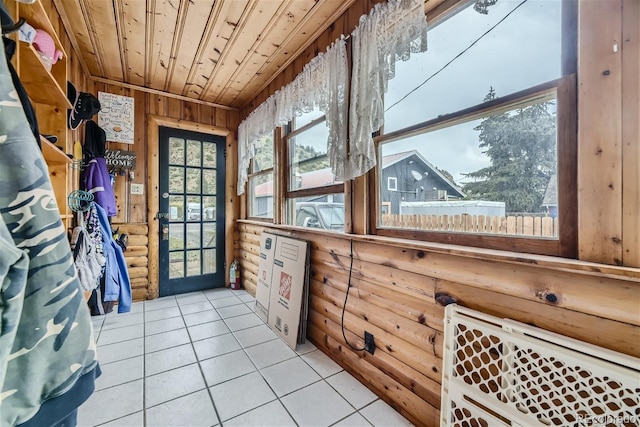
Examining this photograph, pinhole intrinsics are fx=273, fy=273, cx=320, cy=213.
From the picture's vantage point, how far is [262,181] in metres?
3.54

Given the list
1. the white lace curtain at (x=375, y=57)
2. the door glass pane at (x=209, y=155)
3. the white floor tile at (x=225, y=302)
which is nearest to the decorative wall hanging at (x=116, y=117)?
the door glass pane at (x=209, y=155)

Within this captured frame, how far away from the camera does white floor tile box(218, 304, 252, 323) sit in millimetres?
2832

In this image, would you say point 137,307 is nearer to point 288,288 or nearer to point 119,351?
point 119,351

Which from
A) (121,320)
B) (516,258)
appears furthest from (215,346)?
(516,258)

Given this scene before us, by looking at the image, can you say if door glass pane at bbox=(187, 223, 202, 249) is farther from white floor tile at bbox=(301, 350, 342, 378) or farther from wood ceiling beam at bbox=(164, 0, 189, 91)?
white floor tile at bbox=(301, 350, 342, 378)

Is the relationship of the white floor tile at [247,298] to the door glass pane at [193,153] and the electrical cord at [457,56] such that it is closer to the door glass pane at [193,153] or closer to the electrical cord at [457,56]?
the door glass pane at [193,153]

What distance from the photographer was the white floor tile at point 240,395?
1531mm

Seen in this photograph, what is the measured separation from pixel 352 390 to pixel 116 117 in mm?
3648

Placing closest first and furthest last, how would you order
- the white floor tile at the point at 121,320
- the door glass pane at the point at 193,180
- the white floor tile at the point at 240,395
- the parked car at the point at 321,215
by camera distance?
the white floor tile at the point at 240,395 → the parked car at the point at 321,215 → the white floor tile at the point at 121,320 → the door glass pane at the point at 193,180

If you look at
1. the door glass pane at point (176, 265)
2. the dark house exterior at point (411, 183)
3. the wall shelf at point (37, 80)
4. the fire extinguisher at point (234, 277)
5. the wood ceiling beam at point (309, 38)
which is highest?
the wood ceiling beam at point (309, 38)

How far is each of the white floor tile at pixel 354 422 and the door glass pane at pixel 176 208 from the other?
304cm

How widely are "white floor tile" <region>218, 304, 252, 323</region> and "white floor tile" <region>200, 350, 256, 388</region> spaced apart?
775mm

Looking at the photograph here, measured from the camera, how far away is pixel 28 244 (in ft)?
1.92

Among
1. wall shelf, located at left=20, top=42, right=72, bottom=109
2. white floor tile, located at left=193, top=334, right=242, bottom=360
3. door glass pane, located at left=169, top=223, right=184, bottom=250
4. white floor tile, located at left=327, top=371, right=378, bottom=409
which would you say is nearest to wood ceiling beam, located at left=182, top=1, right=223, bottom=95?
wall shelf, located at left=20, top=42, right=72, bottom=109
